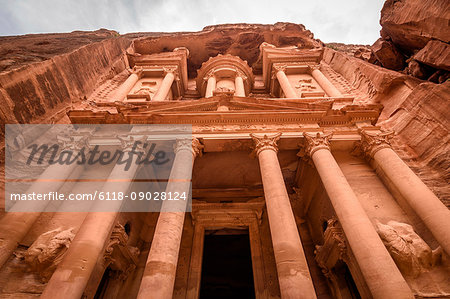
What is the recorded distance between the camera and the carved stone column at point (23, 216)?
5488mm

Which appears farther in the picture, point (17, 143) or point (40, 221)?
point (17, 143)

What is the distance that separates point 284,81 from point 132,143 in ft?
36.2

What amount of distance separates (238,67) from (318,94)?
678 cm

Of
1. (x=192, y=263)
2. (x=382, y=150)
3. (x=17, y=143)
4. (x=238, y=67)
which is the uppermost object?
(x=238, y=67)

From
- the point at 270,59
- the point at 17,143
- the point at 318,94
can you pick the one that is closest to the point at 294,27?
the point at 270,59

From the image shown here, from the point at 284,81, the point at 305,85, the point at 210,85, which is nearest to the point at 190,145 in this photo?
the point at 210,85

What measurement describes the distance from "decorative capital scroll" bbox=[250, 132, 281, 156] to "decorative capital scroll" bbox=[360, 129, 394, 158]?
10.6 feet

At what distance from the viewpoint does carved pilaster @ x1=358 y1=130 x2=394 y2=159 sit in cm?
793

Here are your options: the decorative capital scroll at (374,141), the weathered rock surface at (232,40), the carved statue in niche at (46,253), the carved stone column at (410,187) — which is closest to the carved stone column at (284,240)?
the carved stone column at (410,187)

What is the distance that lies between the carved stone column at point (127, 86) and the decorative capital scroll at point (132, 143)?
20.0 ft

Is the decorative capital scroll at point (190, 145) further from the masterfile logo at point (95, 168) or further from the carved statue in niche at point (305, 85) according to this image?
the carved statue in niche at point (305, 85)

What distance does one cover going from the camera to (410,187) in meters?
6.37

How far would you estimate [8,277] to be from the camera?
531cm

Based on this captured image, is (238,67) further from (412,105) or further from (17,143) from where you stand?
(17,143)
